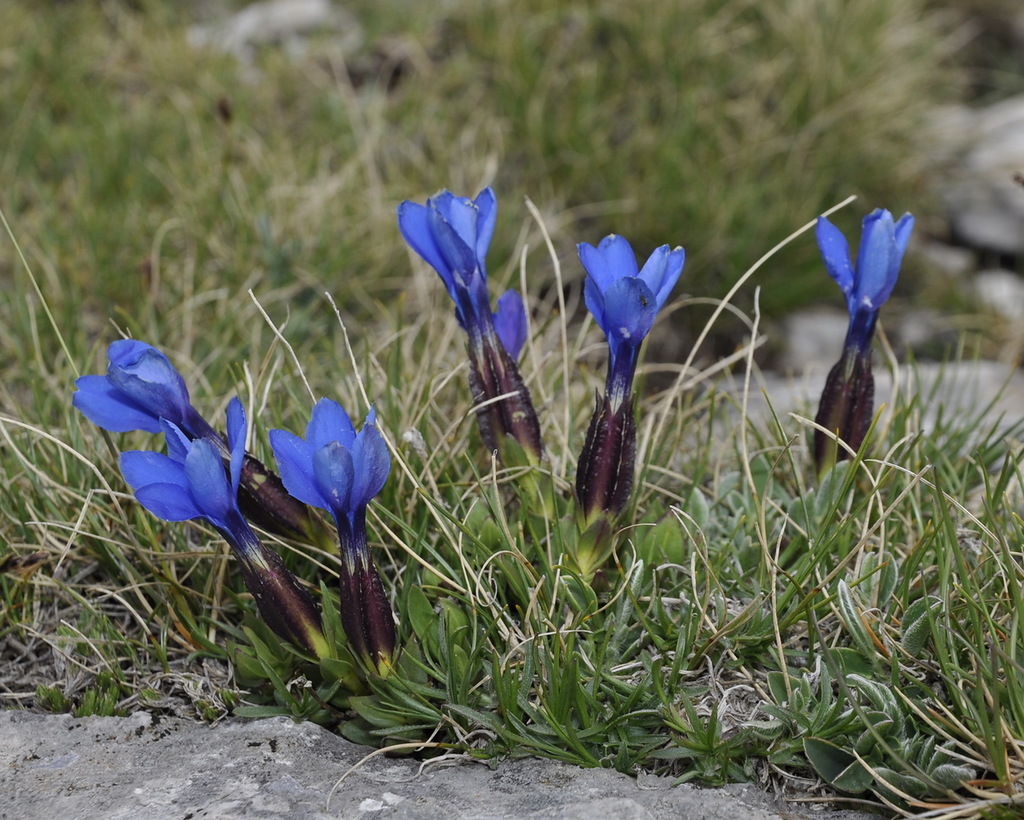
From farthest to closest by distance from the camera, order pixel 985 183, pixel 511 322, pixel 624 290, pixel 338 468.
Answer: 1. pixel 985 183
2. pixel 511 322
3. pixel 624 290
4. pixel 338 468

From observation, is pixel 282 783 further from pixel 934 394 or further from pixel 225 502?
pixel 934 394

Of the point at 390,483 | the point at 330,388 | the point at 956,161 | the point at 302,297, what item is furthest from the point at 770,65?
the point at 390,483

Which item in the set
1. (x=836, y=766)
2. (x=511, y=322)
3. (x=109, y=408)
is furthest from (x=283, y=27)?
(x=836, y=766)

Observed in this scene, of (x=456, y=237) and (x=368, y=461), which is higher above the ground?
(x=456, y=237)

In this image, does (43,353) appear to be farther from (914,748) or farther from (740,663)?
(914,748)

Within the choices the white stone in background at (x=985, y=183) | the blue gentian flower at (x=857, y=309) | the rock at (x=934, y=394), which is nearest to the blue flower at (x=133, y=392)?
the blue gentian flower at (x=857, y=309)

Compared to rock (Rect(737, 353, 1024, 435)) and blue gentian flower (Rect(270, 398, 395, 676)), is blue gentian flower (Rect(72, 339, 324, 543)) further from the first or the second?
rock (Rect(737, 353, 1024, 435))

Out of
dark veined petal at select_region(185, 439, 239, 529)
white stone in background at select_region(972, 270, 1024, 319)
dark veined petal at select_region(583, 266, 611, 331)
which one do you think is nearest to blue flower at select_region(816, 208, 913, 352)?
dark veined petal at select_region(583, 266, 611, 331)
